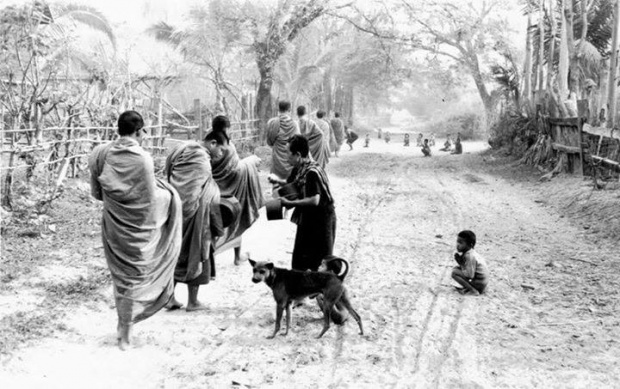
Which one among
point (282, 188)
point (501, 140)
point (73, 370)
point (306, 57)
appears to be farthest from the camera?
point (306, 57)

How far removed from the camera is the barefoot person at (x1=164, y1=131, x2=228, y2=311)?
19.0 ft

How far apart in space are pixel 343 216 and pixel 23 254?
5207mm

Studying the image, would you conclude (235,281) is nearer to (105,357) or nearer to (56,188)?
(105,357)

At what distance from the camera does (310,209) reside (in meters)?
5.64

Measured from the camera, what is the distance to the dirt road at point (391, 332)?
14.8 ft

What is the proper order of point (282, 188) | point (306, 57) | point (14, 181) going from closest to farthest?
point (282, 188)
point (14, 181)
point (306, 57)

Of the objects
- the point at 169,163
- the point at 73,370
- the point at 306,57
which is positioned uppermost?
the point at 306,57

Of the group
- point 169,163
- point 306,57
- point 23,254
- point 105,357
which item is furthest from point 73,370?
point 306,57

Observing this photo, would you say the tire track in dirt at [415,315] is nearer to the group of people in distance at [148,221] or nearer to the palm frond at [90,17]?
the group of people in distance at [148,221]

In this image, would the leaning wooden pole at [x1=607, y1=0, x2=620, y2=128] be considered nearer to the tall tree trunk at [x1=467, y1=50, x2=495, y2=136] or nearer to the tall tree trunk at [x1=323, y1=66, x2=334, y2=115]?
the tall tree trunk at [x1=467, y1=50, x2=495, y2=136]

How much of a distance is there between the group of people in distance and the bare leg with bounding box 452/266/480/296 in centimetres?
245

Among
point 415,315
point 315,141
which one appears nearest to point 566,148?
point 315,141

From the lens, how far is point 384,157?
23906 mm

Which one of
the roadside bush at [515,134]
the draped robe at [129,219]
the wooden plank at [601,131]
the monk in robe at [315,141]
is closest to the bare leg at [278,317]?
the draped robe at [129,219]
